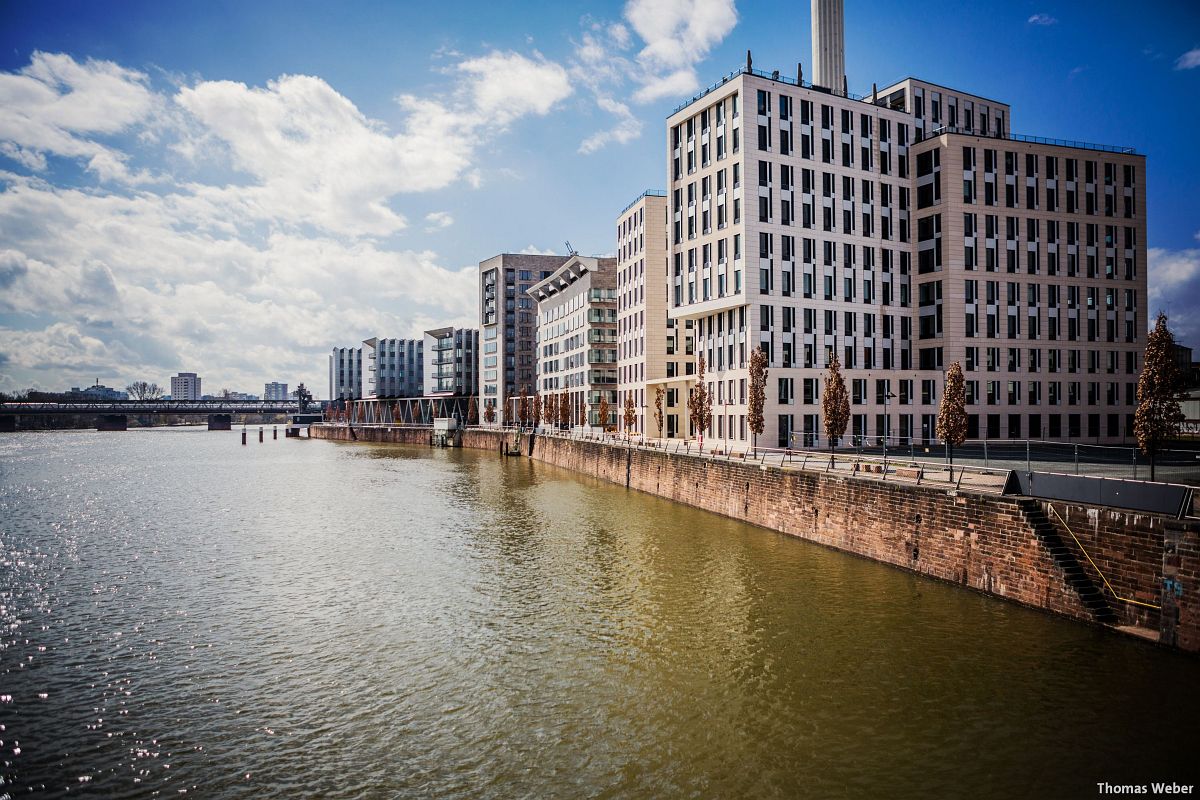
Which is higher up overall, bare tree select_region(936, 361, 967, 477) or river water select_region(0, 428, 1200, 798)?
bare tree select_region(936, 361, 967, 477)

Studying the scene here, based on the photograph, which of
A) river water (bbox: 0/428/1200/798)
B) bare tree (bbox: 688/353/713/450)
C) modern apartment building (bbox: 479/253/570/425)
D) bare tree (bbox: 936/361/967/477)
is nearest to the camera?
river water (bbox: 0/428/1200/798)

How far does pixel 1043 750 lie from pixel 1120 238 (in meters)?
84.4

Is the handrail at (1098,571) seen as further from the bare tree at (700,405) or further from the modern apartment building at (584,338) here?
the modern apartment building at (584,338)

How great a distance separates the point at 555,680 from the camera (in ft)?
62.3

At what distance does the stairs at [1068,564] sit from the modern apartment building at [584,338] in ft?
243

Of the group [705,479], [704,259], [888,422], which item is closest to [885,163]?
[704,259]

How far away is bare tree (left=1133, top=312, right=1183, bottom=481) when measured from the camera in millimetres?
25562

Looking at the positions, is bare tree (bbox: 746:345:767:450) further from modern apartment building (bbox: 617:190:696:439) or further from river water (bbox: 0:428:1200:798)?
modern apartment building (bbox: 617:190:696:439)

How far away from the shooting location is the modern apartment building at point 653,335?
88.2m

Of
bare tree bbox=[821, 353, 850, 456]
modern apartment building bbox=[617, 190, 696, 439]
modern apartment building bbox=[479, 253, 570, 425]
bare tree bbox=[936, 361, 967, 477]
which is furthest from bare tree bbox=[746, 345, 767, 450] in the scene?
modern apartment building bbox=[479, 253, 570, 425]

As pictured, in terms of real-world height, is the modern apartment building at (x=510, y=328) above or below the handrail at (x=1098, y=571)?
above

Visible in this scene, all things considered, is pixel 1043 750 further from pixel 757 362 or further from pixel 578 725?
pixel 757 362

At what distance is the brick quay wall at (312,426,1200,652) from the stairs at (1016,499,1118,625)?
1.3 inches

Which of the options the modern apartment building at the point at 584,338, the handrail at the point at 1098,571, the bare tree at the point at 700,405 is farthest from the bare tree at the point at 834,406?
the modern apartment building at the point at 584,338
